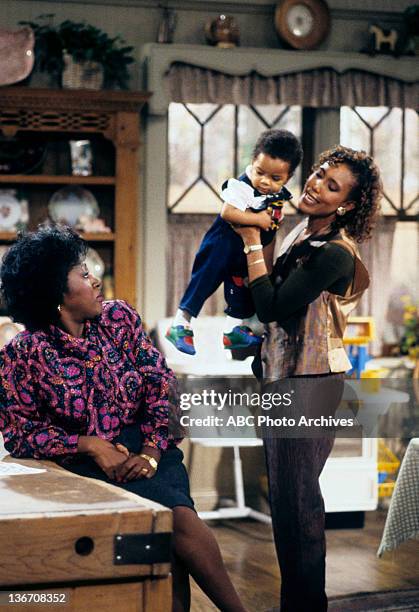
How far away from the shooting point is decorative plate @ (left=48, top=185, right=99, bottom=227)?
4988 mm

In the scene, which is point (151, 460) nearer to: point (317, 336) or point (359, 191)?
point (317, 336)

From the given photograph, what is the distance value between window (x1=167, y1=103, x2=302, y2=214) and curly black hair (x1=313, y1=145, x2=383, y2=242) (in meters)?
2.96

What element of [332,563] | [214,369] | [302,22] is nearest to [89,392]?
[332,563]

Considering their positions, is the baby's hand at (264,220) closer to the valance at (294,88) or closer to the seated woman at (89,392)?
Result: the seated woman at (89,392)

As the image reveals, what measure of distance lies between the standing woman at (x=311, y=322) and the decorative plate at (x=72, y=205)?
2686 millimetres

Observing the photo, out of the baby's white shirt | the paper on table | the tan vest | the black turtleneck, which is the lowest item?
the paper on table

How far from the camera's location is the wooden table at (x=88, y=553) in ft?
5.65

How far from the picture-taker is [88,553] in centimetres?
176

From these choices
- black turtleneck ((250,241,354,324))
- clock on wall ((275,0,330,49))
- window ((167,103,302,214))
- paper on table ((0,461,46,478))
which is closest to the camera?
paper on table ((0,461,46,478))

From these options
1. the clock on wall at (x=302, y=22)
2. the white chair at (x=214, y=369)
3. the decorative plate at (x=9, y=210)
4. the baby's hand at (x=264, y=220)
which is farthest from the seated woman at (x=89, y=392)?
the clock on wall at (x=302, y=22)

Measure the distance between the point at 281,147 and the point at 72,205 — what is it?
2.80m

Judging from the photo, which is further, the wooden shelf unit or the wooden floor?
the wooden shelf unit

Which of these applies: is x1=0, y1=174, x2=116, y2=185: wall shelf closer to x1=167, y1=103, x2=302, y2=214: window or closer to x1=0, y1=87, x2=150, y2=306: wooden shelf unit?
x1=0, y1=87, x2=150, y2=306: wooden shelf unit

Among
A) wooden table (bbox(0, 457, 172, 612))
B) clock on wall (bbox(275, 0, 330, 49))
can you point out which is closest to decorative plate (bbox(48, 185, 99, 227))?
clock on wall (bbox(275, 0, 330, 49))
